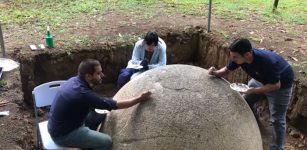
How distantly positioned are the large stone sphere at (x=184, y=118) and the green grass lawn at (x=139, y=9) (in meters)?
4.90

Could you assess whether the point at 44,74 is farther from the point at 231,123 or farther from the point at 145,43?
the point at 231,123

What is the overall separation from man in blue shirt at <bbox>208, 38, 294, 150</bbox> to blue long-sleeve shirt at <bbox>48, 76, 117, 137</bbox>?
51.3 inches

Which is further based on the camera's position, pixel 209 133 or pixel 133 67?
pixel 133 67

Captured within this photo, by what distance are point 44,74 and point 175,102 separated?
161 inches

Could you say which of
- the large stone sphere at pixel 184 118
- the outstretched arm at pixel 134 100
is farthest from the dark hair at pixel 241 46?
the outstretched arm at pixel 134 100

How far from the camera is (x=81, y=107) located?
4.10m

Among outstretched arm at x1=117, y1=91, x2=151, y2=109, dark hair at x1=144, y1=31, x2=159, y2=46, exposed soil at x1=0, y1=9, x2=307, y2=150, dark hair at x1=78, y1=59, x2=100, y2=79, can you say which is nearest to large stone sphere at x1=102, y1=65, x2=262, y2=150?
outstretched arm at x1=117, y1=91, x2=151, y2=109

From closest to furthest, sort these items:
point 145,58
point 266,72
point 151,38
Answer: point 266,72, point 151,38, point 145,58

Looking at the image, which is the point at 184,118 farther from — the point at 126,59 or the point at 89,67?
the point at 126,59

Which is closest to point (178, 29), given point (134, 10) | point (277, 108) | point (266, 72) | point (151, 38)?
point (134, 10)

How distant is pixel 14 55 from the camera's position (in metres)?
6.92

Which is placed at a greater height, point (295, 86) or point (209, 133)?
point (209, 133)

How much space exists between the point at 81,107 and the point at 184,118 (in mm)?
1091

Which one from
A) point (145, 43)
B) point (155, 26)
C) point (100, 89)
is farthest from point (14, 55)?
point (155, 26)
